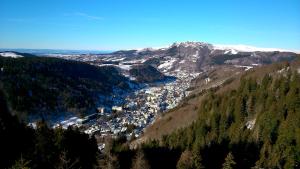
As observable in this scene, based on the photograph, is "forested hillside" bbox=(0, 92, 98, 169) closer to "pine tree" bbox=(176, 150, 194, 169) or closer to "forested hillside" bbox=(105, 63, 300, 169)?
"forested hillside" bbox=(105, 63, 300, 169)

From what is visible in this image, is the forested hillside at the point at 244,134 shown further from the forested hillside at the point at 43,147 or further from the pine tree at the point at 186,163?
the forested hillside at the point at 43,147

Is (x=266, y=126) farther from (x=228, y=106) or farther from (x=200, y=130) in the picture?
(x=228, y=106)

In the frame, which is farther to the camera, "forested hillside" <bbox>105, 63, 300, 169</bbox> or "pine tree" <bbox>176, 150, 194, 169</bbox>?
"forested hillside" <bbox>105, 63, 300, 169</bbox>

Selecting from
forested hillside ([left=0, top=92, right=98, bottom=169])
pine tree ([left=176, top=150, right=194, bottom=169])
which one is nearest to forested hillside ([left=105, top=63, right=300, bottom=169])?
pine tree ([left=176, top=150, right=194, bottom=169])

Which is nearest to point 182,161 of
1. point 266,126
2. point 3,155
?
point 3,155

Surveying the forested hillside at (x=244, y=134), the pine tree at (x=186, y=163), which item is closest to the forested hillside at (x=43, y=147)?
the forested hillside at (x=244, y=134)

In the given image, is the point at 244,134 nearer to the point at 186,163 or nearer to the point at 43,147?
the point at 186,163

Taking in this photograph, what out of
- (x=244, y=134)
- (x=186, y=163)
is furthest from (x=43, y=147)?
(x=244, y=134)

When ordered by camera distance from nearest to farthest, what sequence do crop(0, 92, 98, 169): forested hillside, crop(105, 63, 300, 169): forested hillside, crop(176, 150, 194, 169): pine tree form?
crop(0, 92, 98, 169): forested hillside < crop(176, 150, 194, 169): pine tree < crop(105, 63, 300, 169): forested hillside
